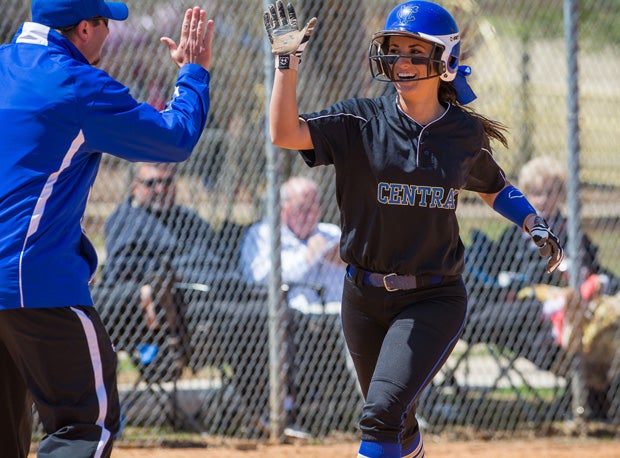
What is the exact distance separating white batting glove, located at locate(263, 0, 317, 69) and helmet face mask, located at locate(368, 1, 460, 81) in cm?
34

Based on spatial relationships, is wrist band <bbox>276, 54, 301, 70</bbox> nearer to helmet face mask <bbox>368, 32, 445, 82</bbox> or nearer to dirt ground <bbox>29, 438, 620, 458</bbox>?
helmet face mask <bbox>368, 32, 445, 82</bbox>

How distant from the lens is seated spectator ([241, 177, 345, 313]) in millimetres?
6117

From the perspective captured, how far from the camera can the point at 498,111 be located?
22.0ft

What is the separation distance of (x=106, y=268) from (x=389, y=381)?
2.93 m

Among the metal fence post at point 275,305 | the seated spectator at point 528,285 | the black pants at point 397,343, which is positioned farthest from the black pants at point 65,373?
the seated spectator at point 528,285

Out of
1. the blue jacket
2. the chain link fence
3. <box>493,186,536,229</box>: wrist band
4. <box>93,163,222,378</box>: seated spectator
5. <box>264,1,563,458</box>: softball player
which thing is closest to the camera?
the blue jacket

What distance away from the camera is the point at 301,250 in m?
6.18

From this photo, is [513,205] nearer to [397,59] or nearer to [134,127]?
[397,59]

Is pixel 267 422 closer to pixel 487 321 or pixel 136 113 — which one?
pixel 487 321

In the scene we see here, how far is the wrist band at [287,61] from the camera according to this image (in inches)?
135

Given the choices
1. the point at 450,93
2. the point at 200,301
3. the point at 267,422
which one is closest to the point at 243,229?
the point at 200,301

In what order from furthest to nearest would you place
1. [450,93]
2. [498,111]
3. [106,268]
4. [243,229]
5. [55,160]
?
[498,111]
[243,229]
[106,268]
[450,93]
[55,160]

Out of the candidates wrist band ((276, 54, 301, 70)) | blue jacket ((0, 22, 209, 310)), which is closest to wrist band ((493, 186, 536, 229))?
wrist band ((276, 54, 301, 70))

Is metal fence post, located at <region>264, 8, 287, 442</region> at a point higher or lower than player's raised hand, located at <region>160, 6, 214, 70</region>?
lower
